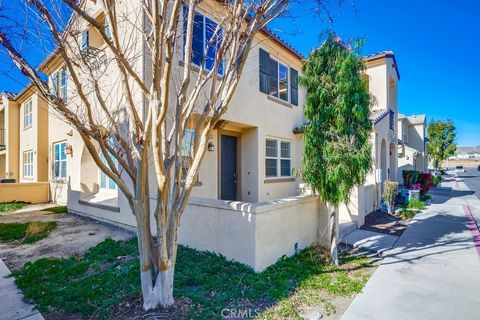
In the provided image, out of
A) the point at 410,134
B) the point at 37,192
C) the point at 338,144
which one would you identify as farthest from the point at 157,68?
the point at 410,134

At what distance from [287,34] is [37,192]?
1428cm

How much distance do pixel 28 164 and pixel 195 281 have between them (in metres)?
16.7

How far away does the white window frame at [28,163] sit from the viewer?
14961mm

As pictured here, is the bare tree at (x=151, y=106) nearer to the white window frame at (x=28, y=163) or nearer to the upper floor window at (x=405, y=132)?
the white window frame at (x=28, y=163)

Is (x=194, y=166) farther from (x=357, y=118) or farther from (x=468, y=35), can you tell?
(x=468, y=35)

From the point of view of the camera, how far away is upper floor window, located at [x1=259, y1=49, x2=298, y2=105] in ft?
33.8

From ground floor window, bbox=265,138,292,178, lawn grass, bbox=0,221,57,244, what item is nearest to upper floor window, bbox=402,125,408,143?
ground floor window, bbox=265,138,292,178

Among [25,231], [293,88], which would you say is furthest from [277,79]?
[25,231]

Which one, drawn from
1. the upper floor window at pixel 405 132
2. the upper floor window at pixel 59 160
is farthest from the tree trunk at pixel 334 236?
the upper floor window at pixel 405 132

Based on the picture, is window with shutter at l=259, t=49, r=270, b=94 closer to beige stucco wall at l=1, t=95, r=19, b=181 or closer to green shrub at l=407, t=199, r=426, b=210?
green shrub at l=407, t=199, r=426, b=210

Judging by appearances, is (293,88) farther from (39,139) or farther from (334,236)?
(39,139)

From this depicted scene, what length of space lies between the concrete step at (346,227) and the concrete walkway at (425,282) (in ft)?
4.12

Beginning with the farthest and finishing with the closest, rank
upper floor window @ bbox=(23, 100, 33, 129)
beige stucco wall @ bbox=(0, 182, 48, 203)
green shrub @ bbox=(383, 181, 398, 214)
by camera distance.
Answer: upper floor window @ bbox=(23, 100, 33, 129) < beige stucco wall @ bbox=(0, 182, 48, 203) < green shrub @ bbox=(383, 181, 398, 214)

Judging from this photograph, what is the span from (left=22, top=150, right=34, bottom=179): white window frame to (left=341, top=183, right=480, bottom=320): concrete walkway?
18.0 meters
